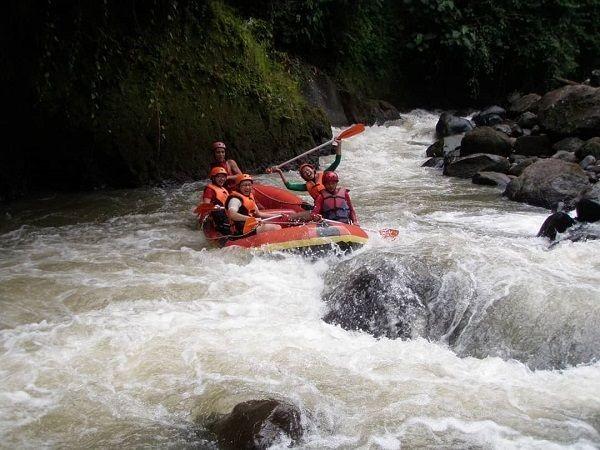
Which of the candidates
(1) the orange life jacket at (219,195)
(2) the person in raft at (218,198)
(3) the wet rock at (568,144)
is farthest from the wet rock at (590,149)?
(1) the orange life jacket at (219,195)

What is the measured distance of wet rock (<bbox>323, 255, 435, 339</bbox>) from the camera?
470 cm

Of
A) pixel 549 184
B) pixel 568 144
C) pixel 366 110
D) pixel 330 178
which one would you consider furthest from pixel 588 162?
pixel 366 110

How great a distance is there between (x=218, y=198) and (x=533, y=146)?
5.99m

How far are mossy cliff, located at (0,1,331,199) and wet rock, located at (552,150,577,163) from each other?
408 cm

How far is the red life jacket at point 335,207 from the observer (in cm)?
637

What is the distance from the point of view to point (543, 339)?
14.1ft

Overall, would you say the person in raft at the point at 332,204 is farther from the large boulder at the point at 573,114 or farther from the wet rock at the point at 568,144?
the large boulder at the point at 573,114

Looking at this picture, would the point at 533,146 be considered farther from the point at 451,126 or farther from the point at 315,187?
the point at 315,187

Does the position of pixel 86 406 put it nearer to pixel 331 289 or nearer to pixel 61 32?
pixel 331 289

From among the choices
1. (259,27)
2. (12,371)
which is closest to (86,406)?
(12,371)

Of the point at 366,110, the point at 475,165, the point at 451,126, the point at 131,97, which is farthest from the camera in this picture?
the point at 366,110

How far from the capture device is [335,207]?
6.38 metres

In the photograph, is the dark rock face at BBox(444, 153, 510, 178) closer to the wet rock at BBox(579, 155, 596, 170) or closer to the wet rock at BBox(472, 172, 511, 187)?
the wet rock at BBox(472, 172, 511, 187)

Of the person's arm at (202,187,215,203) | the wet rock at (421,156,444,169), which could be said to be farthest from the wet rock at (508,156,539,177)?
the person's arm at (202,187,215,203)
